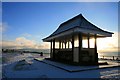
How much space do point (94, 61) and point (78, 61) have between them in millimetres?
1857

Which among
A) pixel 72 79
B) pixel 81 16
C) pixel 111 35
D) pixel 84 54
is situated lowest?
pixel 72 79

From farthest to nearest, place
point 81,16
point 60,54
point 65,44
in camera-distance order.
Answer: point 65,44 → point 60,54 → point 81,16

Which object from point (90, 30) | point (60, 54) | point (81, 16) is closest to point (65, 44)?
point (60, 54)

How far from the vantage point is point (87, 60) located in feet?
45.2

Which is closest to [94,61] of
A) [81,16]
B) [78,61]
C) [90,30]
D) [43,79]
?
[78,61]

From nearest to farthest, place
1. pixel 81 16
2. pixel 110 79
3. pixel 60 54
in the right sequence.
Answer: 1. pixel 110 79
2. pixel 81 16
3. pixel 60 54

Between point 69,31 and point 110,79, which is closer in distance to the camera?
point 110,79

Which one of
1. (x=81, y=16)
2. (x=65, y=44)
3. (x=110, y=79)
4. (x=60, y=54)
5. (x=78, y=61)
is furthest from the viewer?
(x=65, y=44)

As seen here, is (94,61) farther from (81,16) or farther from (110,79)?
(110,79)

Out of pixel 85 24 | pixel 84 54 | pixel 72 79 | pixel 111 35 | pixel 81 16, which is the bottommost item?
pixel 72 79

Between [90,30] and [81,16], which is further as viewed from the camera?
[81,16]

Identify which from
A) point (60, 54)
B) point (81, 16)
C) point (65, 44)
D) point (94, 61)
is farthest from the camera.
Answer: point (65, 44)

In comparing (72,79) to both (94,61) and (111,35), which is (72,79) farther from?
(111,35)

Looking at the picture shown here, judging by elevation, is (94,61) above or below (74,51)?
below
